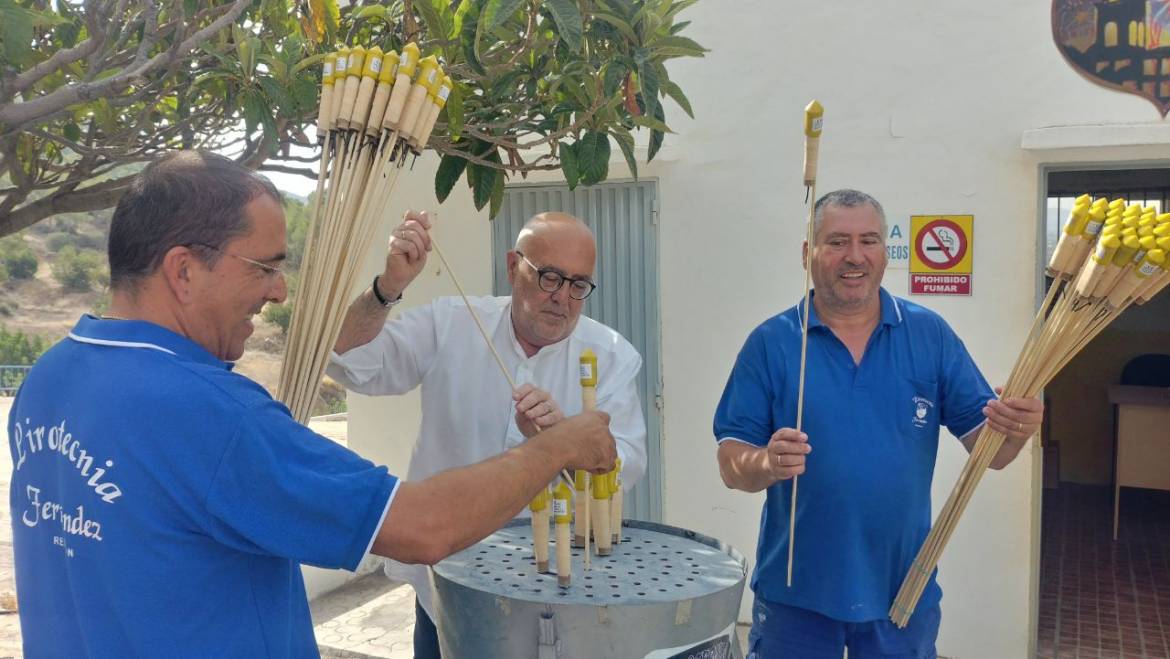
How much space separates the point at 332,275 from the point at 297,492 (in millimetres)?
473

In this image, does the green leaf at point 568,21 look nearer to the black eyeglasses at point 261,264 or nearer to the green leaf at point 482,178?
the green leaf at point 482,178

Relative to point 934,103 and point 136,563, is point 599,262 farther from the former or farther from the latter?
point 136,563

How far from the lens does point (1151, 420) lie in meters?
6.64

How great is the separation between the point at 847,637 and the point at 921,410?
637 mm

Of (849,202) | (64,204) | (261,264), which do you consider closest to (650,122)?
(849,202)

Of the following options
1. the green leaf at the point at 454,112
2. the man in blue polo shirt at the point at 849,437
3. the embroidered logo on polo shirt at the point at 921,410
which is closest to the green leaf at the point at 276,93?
the green leaf at the point at 454,112

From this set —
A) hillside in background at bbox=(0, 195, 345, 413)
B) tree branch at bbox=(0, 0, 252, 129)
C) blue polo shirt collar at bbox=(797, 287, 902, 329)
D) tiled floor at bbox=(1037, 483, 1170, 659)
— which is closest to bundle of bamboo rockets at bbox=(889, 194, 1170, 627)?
blue polo shirt collar at bbox=(797, 287, 902, 329)

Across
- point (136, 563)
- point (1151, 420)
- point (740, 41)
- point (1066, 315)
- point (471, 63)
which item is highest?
point (740, 41)

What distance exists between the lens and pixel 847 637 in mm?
2521

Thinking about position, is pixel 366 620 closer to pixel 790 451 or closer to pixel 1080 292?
pixel 790 451

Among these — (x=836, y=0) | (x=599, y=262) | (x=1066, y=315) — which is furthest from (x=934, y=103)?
(x=1066, y=315)

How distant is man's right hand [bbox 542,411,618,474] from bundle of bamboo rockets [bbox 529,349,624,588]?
15 centimetres

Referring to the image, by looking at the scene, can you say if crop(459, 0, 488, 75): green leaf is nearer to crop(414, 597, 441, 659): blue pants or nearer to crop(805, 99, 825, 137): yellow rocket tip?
crop(805, 99, 825, 137): yellow rocket tip

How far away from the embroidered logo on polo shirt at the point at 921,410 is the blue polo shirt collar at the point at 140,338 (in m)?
1.81
